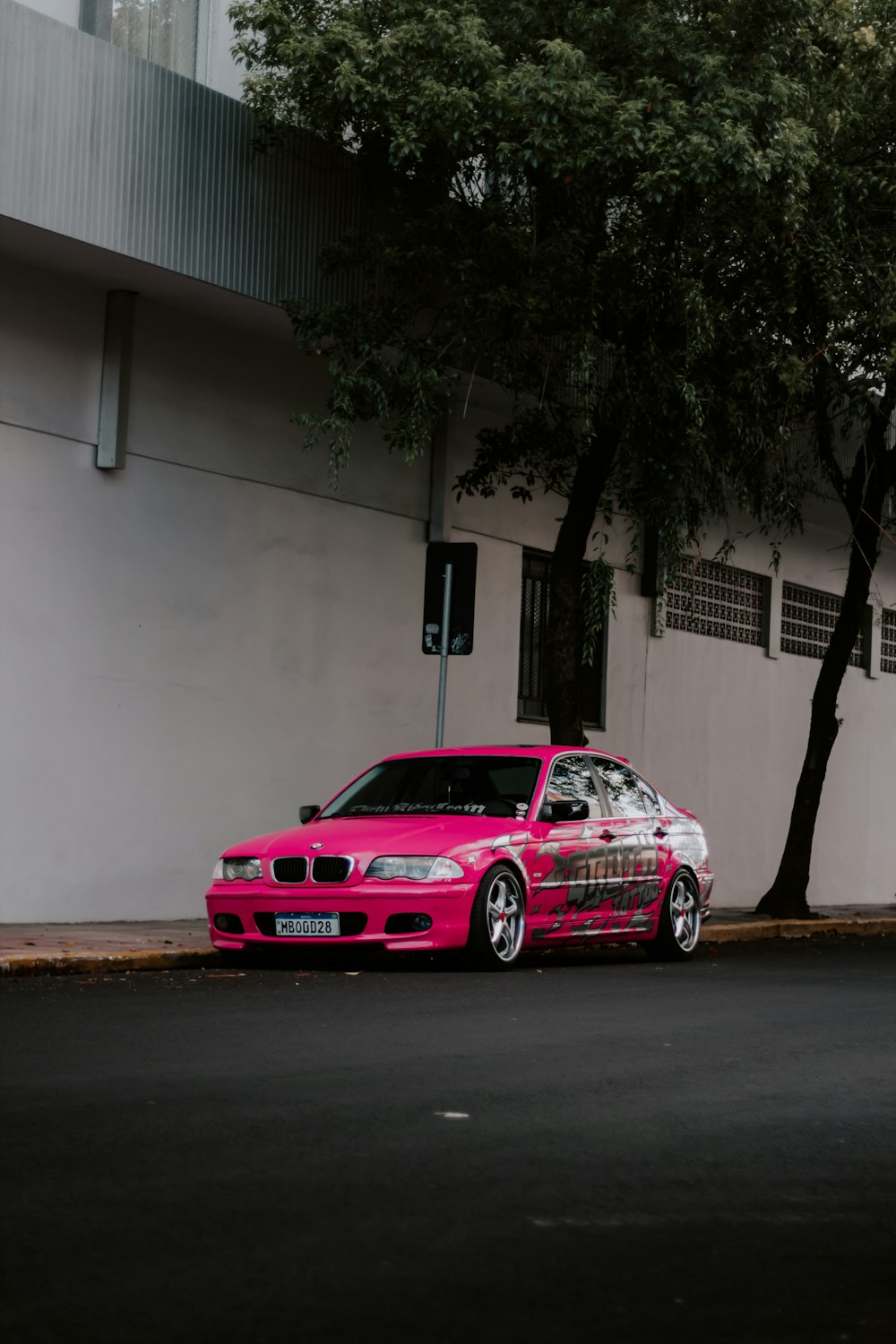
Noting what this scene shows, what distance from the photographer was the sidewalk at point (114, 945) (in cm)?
1185

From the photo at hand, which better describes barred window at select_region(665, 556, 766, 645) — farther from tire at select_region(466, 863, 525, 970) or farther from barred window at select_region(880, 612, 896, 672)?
tire at select_region(466, 863, 525, 970)

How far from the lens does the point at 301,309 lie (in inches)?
638

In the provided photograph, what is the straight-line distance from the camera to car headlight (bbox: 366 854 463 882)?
12164 millimetres

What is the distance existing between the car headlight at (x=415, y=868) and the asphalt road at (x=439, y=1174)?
2083mm

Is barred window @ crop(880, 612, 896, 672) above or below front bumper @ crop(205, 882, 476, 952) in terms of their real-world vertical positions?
above

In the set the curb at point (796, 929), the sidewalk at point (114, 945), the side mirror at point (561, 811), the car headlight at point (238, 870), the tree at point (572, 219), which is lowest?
the curb at point (796, 929)

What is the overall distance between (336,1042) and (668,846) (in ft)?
21.9

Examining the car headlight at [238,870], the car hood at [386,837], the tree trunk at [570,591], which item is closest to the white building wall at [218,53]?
the tree trunk at [570,591]

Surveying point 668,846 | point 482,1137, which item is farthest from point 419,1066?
point 668,846

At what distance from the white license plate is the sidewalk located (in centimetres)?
88

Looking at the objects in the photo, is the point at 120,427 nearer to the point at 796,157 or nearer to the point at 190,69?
the point at 190,69

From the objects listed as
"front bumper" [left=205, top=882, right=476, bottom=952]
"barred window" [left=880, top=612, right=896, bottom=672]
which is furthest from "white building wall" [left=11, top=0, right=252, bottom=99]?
"barred window" [left=880, top=612, right=896, bottom=672]

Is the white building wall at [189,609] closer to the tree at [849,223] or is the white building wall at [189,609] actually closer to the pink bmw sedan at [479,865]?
the pink bmw sedan at [479,865]

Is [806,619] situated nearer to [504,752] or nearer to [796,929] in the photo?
[796,929]
